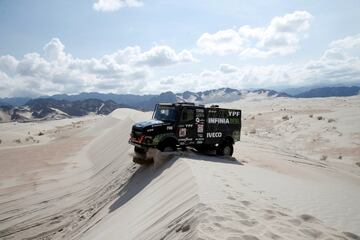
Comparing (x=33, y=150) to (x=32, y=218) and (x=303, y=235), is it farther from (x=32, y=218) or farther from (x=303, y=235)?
(x=303, y=235)

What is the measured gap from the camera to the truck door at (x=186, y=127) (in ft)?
49.8

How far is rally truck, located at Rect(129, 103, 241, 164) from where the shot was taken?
570 inches

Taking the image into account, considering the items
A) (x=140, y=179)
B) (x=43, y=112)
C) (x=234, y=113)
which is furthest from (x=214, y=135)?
(x=43, y=112)

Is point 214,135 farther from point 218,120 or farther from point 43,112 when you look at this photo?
point 43,112

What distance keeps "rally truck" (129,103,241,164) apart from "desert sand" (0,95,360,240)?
578mm

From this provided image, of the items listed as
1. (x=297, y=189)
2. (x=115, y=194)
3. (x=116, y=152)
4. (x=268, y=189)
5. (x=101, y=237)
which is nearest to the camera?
(x=101, y=237)

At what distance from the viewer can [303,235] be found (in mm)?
7141

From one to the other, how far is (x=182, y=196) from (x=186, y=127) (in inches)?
249

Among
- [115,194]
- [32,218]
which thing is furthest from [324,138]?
[32,218]

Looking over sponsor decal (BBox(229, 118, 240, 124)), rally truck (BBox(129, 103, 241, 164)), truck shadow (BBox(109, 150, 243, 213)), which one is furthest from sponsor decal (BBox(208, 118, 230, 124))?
truck shadow (BBox(109, 150, 243, 213))

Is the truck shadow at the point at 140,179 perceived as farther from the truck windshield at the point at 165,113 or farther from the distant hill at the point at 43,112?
the distant hill at the point at 43,112

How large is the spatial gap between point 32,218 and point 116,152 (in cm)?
900

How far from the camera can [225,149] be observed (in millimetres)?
17438

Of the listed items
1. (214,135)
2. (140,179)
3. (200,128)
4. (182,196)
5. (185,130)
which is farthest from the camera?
(214,135)
